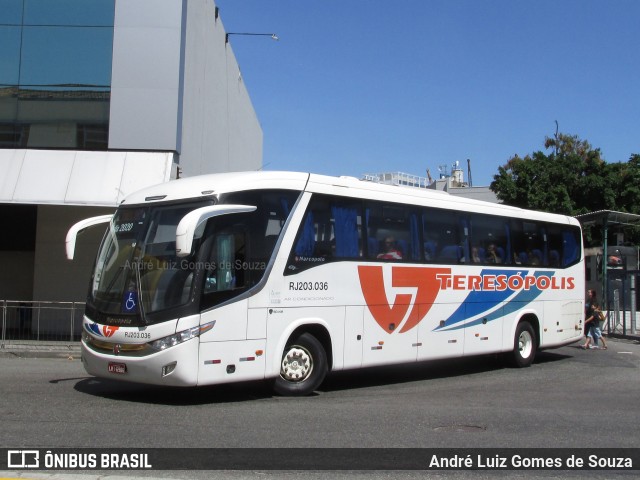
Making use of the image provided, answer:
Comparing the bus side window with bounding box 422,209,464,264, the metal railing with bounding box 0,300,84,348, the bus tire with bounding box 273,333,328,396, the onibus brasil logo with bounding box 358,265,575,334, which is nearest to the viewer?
the bus tire with bounding box 273,333,328,396

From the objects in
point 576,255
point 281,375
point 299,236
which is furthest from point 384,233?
point 576,255

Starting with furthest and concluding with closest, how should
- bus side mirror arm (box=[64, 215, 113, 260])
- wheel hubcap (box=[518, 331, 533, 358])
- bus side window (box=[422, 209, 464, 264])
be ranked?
wheel hubcap (box=[518, 331, 533, 358]) < bus side window (box=[422, 209, 464, 264]) < bus side mirror arm (box=[64, 215, 113, 260])

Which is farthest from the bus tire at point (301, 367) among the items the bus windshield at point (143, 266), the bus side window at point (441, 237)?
the bus side window at point (441, 237)

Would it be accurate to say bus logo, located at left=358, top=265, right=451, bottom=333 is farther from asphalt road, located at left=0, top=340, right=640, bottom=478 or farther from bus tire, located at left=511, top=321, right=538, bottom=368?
bus tire, located at left=511, top=321, right=538, bottom=368

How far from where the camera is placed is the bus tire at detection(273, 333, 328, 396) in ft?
34.9

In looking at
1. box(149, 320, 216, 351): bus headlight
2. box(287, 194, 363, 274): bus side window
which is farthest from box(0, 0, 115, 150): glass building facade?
box(149, 320, 216, 351): bus headlight

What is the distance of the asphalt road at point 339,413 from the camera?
25.0ft

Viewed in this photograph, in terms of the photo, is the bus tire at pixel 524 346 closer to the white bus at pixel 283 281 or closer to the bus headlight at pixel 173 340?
the white bus at pixel 283 281

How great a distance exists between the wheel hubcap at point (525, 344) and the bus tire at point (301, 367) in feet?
21.4

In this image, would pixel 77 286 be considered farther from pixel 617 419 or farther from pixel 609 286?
pixel 609 286

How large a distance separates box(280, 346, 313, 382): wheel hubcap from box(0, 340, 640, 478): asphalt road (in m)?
0.36

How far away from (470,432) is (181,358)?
3.86 metres

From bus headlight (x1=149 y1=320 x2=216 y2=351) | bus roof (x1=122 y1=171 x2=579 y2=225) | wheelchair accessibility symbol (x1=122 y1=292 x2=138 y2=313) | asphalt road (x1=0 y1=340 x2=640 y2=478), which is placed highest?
bus roof (x1=122 y1=171 x2=579 y2=225)

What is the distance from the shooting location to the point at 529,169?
4119 cm
